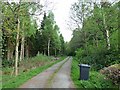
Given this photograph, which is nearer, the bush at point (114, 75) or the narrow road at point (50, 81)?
the narrow road at point (50, 81)

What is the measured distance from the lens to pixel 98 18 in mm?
28391

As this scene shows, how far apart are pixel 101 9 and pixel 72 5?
10.9 metres

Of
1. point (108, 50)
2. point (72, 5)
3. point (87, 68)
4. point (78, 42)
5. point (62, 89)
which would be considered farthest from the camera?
point (78, 42)

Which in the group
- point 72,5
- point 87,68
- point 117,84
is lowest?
point 117,84

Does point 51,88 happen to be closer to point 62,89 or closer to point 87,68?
point 62,89

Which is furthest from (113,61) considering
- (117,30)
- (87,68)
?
(87,68)

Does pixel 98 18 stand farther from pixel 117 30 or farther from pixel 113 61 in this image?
pixel 113 61

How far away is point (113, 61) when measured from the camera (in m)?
23.2

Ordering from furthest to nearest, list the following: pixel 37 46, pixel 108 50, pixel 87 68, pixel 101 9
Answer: pixel 37 46 < pixel 101 9 < pixel 108 50 < pixel 87 68

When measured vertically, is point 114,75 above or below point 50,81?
above

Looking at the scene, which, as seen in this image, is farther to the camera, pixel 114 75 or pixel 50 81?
pixel 114 75

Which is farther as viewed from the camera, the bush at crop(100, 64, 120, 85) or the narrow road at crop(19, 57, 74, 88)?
the bush at crop(100, 64, 120, 85)

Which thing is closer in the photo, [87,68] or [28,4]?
[87,68]

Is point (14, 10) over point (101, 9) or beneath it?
beneath
